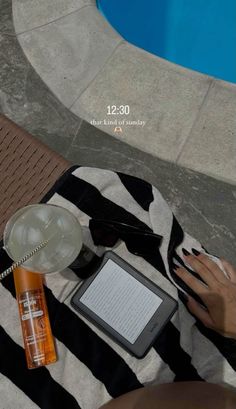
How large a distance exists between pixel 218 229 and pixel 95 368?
110 centimetres

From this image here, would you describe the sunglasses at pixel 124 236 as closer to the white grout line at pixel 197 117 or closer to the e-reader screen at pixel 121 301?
the e-reader screen at pixel 121 301

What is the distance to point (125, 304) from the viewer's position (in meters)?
1.35

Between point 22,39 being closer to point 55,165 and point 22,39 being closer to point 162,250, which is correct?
point 55,165

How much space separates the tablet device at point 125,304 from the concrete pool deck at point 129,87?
107cm

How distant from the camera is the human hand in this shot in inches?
55.2

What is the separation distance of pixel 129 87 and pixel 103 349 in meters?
1.65

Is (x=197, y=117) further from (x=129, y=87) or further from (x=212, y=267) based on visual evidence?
(x=212, y=267)

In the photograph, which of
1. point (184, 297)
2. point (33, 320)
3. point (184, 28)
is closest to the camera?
point (33, 320)

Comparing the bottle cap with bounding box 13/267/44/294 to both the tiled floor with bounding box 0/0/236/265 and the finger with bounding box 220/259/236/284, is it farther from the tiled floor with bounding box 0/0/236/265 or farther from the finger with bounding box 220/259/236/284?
the tiled floor with bounding box 0/0/236/265

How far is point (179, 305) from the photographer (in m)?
1.39

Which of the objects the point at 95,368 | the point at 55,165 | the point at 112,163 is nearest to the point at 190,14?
the point at 112,163

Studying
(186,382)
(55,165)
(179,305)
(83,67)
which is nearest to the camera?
(186,382)

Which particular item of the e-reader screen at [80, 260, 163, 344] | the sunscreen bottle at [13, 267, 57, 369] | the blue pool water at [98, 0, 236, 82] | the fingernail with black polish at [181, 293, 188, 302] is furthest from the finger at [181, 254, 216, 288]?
the blue pool water at [98, 0, 236, 82]

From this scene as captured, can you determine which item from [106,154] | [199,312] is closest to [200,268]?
[199,312]
